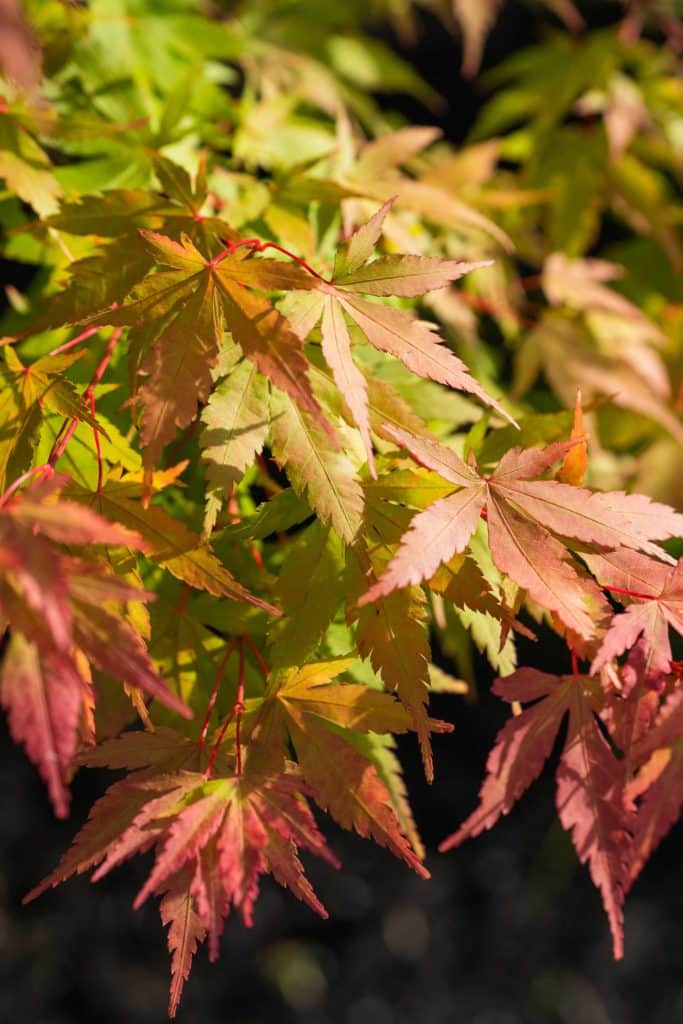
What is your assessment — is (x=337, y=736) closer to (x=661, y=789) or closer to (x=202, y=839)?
(x=202, y=839)

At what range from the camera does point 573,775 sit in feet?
2.19

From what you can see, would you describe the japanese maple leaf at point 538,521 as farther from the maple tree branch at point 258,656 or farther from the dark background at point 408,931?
the dark background at point 408,931

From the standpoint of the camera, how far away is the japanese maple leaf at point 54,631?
485 millimetres

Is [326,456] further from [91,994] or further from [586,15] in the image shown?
[91,994]

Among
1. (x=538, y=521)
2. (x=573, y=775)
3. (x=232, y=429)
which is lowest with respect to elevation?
(x=573, y=775)

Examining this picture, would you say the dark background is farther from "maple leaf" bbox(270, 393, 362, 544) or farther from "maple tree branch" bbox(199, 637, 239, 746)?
"maple leaf" bbox(270, 393, 362, 544)

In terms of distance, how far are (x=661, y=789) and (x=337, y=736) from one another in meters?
0.23

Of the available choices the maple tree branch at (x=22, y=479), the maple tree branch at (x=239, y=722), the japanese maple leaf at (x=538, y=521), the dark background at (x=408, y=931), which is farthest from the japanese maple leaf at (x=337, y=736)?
the dark background at (x=408, y=931)

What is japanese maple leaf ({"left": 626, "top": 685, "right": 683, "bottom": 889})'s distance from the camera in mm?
599

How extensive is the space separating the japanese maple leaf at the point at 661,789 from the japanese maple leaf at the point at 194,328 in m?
0.31

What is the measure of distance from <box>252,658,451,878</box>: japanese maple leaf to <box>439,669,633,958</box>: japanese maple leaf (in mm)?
54

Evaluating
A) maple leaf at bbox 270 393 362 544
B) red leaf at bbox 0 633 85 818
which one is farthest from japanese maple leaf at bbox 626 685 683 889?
red leaf at bbox 0 633 85 818

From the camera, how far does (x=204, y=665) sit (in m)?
0.81

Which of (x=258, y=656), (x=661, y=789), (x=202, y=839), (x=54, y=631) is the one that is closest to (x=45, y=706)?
(x=54, y=631)
